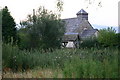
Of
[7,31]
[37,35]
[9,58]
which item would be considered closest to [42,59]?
[9,58]

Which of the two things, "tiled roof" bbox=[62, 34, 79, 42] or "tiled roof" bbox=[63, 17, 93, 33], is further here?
"tiled roof" bbox=[63, 17, 93, 33]

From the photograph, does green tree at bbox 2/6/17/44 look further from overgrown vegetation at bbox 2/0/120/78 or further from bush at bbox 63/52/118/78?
bush at bbox 63/52/118/78

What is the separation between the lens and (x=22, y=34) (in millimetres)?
31438

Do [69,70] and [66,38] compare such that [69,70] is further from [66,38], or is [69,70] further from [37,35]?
[66,38]

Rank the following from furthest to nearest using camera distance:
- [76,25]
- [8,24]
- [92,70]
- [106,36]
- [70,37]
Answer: [76,25], [70,37], [106,36], [8,24], [92,70]

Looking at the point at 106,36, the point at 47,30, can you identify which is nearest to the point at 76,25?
the point at 106,36

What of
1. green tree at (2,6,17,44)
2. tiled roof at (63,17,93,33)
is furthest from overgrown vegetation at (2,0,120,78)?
tiled roof at (63,17,93,33)

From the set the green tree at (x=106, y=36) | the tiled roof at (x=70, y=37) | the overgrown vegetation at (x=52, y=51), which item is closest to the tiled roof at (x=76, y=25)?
the tiled roof at (x=70, y=37)

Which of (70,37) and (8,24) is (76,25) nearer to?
(70,37)

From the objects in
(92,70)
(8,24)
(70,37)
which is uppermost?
(8,24)

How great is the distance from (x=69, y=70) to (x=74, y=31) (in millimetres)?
45134

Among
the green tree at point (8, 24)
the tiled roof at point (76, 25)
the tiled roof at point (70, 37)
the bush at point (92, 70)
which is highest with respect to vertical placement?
the tiled roof at point (76, 25)

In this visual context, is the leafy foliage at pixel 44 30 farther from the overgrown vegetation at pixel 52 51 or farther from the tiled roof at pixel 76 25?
the tiled roof at pixel 76 25

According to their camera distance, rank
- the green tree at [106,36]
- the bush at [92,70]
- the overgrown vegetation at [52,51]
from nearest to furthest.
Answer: the bush at [92,70] < the overgrown vegetation at [52,51] < the green tree at [106,36]
